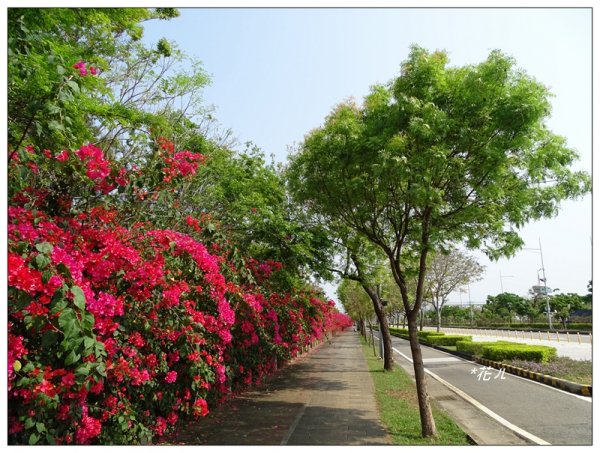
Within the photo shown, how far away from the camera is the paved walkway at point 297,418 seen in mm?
5793

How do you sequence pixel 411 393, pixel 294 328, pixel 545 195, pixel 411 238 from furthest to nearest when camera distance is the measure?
pixel 294 328 → pixel 411 393 → pixel 411 238 → pixel 545 195

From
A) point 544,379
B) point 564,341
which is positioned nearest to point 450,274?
point 564,341

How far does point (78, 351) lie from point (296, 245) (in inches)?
267

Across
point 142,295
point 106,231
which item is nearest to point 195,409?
point 142,295

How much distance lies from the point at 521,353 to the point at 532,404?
632cm

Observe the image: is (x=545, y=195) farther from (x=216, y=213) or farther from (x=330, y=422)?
(x=216, y=213)

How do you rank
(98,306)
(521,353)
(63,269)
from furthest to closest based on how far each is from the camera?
(521,353) < (98,306) < (63,269)

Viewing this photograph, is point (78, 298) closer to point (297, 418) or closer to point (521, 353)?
point (297, 418)

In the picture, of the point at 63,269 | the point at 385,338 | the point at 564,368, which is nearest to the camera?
the point at 63,269

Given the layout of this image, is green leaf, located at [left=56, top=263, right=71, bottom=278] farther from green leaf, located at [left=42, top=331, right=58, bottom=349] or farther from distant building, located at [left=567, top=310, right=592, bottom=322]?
distant building, located at [left=567, top=310, right=592, bottom=322]

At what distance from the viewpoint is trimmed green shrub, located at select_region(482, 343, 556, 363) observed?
527 inches

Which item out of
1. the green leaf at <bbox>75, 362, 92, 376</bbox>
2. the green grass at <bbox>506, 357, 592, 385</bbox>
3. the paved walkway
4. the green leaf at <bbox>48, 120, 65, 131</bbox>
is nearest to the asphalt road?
the green grass at <bbox>506, 357, 592, 385</bbox>

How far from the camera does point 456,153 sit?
612 centimetres

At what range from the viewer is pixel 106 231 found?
4.06 m
